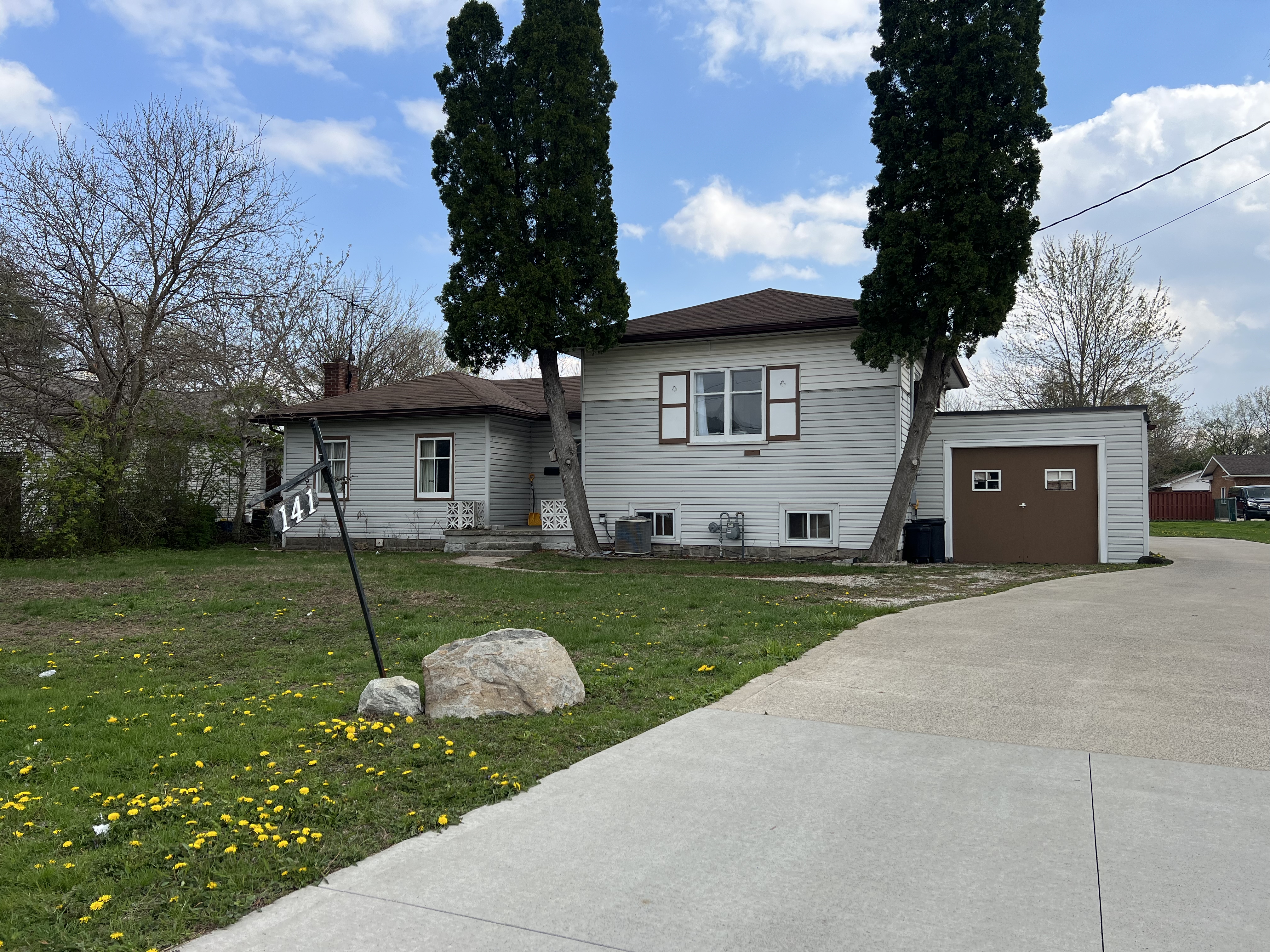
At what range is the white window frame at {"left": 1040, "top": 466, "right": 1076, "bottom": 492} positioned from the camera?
1636cm

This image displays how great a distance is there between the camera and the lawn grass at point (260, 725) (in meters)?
3.31

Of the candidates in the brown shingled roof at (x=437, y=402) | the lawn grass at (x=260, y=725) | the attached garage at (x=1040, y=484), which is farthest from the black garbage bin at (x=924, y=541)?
the brown shingled roof at (x=437, y=402)

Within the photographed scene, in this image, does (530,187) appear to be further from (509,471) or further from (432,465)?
(432,465)

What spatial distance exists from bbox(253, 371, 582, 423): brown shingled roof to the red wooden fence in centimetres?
3357

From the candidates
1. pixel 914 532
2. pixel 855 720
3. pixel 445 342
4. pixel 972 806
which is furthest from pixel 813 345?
pixel 972 806

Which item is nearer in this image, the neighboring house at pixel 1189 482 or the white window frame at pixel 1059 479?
the white window frame at pixel 1059 479

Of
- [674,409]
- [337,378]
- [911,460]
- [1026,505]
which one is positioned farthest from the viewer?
[337,378]

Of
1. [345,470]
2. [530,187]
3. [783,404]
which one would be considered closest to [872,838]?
[783,404]

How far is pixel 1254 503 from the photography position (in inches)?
1687

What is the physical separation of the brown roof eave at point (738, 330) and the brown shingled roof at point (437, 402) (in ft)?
7.60

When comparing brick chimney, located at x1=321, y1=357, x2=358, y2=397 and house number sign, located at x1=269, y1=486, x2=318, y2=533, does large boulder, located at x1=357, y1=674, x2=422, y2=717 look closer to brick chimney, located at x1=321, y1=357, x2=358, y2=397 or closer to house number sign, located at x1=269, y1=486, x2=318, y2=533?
house number sign, located at x1=269, y1=486, x2=318, y2=533

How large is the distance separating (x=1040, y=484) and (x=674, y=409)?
7332 millimetres

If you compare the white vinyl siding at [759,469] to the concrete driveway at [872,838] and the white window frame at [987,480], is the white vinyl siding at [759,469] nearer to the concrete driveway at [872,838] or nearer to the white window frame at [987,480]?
the white window frame at [987,480]

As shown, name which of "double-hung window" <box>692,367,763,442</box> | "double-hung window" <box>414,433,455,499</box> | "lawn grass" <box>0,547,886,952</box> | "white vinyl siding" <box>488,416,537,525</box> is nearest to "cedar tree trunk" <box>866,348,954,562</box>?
"double-hung window" <box>692,367,763,442</box>
